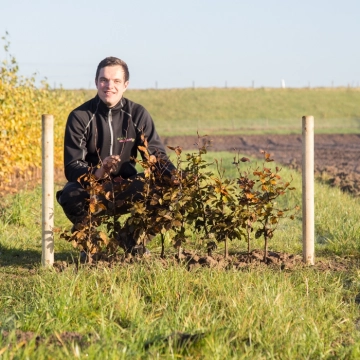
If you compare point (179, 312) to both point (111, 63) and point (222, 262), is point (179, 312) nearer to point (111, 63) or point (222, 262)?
point (222, 262)

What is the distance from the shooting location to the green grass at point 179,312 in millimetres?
4164

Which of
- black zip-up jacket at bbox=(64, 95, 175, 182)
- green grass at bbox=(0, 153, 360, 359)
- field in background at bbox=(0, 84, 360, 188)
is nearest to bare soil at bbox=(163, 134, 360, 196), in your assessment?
field in background at bbox=(0, 84, 360, 188)

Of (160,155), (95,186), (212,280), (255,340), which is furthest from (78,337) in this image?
(160,155)

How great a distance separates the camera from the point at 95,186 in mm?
6574

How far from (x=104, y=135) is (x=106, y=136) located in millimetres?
23

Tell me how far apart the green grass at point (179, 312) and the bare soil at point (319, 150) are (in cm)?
912

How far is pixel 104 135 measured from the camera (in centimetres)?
702

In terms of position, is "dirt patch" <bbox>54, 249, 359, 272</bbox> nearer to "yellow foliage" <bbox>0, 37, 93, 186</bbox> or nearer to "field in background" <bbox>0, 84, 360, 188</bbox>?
"yellow foliage" <bbox>0, 37, 93, 186</bbox>

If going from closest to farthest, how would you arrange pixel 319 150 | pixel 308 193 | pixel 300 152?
pixel 308 193 < pixel 300 152 < pixel 319 150

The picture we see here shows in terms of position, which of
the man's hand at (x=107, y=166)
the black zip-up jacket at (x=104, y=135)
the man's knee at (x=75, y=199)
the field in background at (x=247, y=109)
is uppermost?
the field in background at (x=247, y=109)

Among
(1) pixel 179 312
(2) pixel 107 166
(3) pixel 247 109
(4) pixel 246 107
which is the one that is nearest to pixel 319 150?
(2) pixel 107 166

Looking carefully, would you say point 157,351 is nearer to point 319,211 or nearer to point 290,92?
point 319,211

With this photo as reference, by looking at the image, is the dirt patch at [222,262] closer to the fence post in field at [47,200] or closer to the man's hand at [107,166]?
the fence post in field at [47,200]

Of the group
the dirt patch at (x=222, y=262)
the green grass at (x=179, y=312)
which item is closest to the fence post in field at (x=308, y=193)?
the dirt patch at (x=222, y=262)
